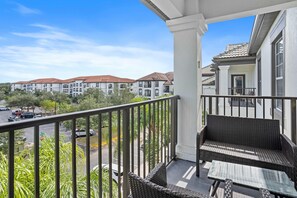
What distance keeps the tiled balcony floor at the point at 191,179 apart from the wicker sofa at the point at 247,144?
0.12m

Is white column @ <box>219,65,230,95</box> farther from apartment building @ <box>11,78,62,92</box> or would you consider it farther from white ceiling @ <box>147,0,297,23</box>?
apartment building @ <box>11,78,62,92</box>

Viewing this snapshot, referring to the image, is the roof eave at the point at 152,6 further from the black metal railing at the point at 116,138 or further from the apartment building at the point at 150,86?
the apartment building at the point at 150,86

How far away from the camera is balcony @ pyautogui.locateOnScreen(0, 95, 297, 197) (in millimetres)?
1052

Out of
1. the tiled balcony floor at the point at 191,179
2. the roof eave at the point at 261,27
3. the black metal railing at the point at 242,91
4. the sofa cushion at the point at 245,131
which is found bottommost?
the tiled balcony floor at the point at 191,179

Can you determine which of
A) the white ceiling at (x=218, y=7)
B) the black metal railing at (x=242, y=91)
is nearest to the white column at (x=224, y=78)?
the black metal railing at (x=242, y=91)

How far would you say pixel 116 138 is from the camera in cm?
224

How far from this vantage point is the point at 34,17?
55.8ft

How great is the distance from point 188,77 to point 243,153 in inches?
51.7

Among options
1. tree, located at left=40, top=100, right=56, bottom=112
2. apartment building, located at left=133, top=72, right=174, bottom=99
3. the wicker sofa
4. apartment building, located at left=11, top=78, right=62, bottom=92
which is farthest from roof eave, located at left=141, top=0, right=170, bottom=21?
apartment building, located at left=133, top=72, right=174, bottom=99

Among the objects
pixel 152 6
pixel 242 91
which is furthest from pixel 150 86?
pixel 152 6

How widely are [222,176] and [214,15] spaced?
2444mm

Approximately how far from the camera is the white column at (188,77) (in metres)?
2.92

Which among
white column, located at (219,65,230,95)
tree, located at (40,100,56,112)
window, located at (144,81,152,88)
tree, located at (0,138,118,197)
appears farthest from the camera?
window, located at (144,81,152,88)

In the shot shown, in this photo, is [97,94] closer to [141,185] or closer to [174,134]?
[174,134]
